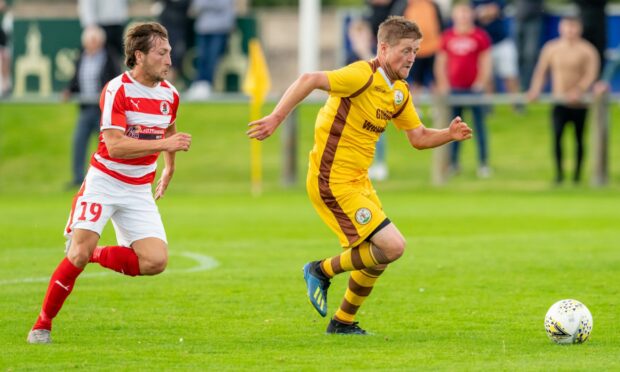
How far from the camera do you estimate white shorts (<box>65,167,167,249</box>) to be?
27.8 feet

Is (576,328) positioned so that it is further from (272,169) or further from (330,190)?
(272,169)

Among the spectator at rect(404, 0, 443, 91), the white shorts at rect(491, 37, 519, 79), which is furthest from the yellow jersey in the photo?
the white shorts at rect(491, 37, 519, 79)

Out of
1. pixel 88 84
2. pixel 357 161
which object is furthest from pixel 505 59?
pixel 357 161

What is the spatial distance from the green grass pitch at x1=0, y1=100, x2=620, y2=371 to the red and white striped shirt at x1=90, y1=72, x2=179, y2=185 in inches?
42.5

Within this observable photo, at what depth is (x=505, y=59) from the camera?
25.9 meters

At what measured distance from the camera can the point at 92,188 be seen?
8555mm

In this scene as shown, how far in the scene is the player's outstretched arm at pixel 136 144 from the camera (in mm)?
8133

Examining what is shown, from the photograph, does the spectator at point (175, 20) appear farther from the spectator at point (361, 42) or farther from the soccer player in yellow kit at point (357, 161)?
the soccer player in yellow kit at point (357, 161)

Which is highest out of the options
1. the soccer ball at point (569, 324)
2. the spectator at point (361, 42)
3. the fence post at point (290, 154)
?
the spectator at point (361, 42)

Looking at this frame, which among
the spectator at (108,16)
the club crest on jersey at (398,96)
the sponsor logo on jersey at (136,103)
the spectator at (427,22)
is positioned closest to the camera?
the sponsor logo on jersey at (136,103)

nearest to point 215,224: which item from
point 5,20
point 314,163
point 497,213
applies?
point 497,213

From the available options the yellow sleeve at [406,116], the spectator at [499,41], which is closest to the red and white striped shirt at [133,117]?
the yellow sleeve at [406,116]

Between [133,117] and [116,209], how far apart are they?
615mm

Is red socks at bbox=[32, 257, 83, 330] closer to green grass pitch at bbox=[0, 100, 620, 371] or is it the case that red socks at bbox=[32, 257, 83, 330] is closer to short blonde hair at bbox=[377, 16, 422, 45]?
green grass pitch at bbox=[0, 100, 620, 371]
